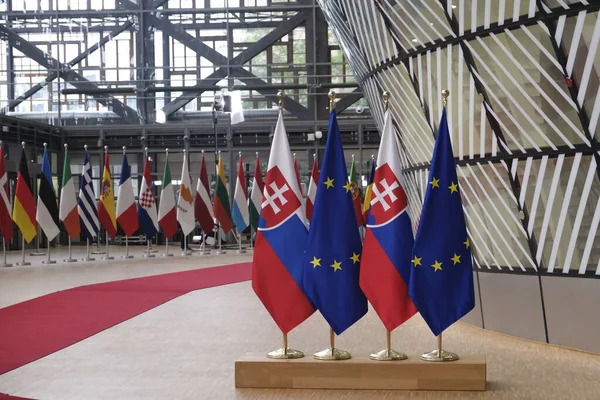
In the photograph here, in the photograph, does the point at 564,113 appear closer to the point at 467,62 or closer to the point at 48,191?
the point at 467,62

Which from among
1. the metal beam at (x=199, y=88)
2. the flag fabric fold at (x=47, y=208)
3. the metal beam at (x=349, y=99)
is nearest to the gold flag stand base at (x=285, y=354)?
the flag fabric fold at (x=47, y=208)

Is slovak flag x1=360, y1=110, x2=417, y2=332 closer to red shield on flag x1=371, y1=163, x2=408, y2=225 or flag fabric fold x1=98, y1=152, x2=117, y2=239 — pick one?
red shield on flag x1=371, y1=163, x2=408, y2=225

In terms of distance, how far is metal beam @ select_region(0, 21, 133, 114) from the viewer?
1251 inches

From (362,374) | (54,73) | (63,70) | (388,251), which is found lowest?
(362,374)

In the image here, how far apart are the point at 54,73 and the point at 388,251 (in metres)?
26.6

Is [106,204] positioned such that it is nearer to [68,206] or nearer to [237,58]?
[68,206]

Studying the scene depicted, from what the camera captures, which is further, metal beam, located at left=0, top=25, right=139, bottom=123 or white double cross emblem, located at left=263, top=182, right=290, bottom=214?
metal beam, located at left=0, top=25, right=139, bottom=123

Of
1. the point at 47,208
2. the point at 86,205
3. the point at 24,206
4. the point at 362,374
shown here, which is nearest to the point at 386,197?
the point at 362,374

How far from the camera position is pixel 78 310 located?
505 inches

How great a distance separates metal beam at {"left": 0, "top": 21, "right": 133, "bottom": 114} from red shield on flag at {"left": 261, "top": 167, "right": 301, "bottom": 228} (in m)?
25.6

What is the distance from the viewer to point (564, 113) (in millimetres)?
8672

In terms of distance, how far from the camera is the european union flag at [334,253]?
765 centimetres

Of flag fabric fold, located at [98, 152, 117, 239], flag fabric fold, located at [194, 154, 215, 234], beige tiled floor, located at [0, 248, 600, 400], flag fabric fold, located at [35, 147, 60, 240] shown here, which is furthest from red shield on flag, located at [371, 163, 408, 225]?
flag fabric fold, located at [194, 154, 215, 234]

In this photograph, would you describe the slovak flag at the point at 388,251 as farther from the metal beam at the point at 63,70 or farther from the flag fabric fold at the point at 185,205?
the metal beam at the point at 63,70
